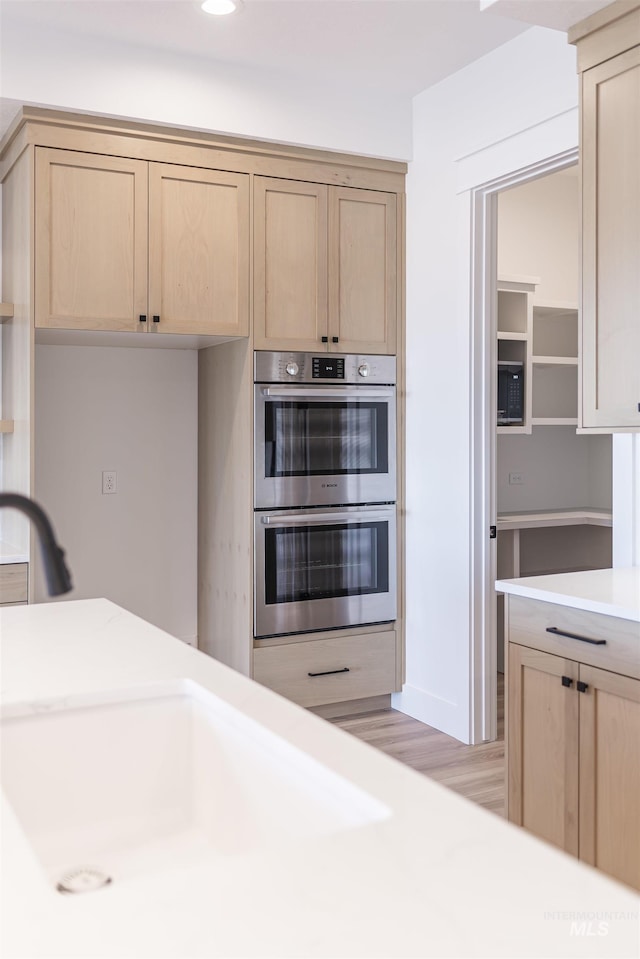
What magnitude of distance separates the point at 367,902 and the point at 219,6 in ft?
9.59

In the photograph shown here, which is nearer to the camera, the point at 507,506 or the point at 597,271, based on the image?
the point at 597,271

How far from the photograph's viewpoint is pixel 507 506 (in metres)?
4.85

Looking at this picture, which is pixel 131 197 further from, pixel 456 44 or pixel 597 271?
pixel 597 271

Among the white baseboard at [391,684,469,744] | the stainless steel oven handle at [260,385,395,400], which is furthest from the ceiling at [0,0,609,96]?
the white baseboard at [391,684,469,744]

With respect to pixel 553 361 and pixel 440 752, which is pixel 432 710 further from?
pixel 553 361

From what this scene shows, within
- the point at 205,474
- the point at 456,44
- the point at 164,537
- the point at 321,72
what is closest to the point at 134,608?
the point at 164,537

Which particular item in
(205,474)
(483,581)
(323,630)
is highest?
(205,474)

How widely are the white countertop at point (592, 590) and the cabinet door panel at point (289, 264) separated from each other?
5.41 feet

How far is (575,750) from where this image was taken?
87.1 inches

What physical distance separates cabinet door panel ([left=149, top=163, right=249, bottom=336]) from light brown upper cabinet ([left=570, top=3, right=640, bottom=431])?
1.49 meters

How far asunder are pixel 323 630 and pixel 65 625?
2015mm

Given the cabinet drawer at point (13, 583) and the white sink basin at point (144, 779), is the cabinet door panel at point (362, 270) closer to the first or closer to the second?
the cabinet drawer at point (13, 583)

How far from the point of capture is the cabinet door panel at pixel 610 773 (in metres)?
2.04

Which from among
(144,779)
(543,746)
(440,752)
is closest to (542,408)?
(440,752)
